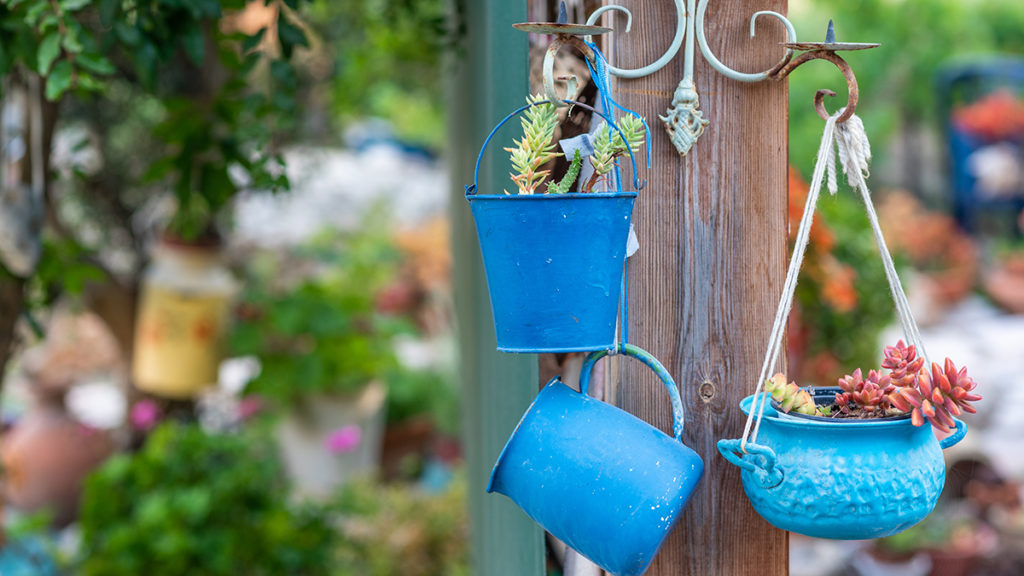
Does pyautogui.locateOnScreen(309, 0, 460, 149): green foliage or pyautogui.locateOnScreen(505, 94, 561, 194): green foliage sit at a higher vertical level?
pyautogui.locateOnScreen(309, 0, 460, 149): green foliage

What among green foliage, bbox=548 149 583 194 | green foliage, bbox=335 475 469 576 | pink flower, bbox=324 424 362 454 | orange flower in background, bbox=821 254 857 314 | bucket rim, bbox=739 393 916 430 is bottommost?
green foliage, bbox=335 475 469 576

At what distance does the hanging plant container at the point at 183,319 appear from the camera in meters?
2.70

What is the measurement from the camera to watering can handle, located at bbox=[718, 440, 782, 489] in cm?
86

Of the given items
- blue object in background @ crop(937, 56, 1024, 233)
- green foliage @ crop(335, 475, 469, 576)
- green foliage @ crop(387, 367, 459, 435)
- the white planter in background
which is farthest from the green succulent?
blue object in background @ crop(937, 56, 1024, 233)

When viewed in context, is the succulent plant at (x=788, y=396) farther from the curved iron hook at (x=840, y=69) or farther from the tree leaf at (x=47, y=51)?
the tree leaf at (x=47, y=51)

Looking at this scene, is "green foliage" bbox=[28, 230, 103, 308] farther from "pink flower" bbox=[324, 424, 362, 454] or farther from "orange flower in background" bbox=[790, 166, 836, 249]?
"pink flower" bbox=[324, 424, 362, 454]

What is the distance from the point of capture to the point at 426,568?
342 centimetres

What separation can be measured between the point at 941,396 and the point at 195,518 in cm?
233

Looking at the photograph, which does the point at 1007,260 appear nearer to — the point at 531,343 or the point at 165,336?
the point at 165,336

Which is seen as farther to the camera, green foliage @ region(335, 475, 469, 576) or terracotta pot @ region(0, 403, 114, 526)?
terracotta pot @ region(0, 403, 114, 526)

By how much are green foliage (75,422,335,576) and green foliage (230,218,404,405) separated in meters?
0.34

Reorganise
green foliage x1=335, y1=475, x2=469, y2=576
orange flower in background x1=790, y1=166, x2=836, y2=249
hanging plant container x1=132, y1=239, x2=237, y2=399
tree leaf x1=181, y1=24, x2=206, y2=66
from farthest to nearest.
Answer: green foliage x1=335, y1=475, x2=469, y2=576
hanging plant container x1=132, y1=239, x2=237, y2=399
orange flower in background x1=790, y1=166, x2=836, y2=249
tree leaf x1=181, y1=24, x2=206, y2=66

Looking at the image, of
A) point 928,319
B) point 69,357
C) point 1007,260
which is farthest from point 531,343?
point 1007,260

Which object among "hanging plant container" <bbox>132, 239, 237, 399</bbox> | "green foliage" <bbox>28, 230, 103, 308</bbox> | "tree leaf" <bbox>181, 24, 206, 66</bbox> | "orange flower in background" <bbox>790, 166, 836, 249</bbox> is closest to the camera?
"tree leaf" <bbox>181, 24, 206, 66</bbox>
